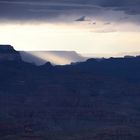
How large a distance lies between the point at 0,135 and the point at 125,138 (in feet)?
77.1

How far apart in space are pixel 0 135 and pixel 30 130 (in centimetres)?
1431

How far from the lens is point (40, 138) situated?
181m

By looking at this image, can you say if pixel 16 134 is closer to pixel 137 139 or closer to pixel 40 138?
pixel 40 138

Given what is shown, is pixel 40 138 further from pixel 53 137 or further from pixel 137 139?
pixel 137 139

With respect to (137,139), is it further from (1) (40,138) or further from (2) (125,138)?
(1) (40,138)

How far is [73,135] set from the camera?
195875 millimetres

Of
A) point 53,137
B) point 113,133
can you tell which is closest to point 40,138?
point 53,137

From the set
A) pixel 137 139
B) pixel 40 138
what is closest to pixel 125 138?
pixel 137 139

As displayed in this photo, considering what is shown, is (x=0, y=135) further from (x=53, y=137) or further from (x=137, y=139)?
(x=137, y=139)


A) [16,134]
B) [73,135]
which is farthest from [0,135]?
[73,135]

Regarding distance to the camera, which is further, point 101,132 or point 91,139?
point 101,132

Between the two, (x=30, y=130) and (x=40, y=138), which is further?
(x=30, y=130)

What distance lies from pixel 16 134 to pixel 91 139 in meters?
14.9

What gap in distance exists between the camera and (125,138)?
7338 inches
